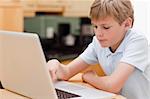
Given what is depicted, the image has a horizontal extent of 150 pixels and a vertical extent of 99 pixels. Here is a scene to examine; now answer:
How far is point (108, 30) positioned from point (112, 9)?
3.7 inches

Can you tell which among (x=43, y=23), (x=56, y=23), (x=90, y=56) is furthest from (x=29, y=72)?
(x=56, y=23)

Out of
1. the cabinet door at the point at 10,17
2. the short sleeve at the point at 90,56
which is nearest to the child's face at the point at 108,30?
the short sleeve at the point at 90,56

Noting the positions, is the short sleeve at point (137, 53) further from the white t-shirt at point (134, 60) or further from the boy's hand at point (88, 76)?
the boy's hand at point (88, 76)

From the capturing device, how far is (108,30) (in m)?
1.51

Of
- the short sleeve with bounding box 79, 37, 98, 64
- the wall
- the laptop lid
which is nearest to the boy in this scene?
the short sleeve with bounding box 79, 37, 98, 64

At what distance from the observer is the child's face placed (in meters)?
1.50

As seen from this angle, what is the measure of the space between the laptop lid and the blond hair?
0.40 metres

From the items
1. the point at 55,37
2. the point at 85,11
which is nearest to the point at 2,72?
the point at 55,37

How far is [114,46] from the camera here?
5.38 ft

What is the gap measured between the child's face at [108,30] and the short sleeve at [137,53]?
7 cm

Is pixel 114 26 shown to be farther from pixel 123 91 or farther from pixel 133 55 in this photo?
A: pixel 123 91

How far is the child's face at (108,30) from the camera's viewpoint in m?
1.50

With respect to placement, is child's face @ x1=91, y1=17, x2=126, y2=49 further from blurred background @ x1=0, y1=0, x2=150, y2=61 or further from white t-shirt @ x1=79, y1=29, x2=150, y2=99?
blurred background @ x1=0, y1=0, x2=150, y2=61

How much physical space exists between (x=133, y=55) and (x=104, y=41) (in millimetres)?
140
